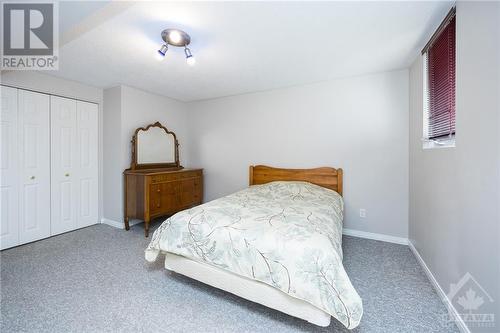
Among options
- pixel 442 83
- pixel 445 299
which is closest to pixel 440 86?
pixel 442 83

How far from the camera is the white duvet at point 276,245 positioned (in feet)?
4.28

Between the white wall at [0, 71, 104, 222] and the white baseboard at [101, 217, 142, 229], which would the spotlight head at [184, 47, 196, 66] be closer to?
the white wall at [0, 71, 104, 222]

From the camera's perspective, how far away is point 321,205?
7.59 feet

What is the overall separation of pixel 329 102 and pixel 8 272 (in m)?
4.19

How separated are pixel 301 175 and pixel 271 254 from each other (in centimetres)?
196

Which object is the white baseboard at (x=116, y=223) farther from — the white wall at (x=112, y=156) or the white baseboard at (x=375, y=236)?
the white baseboard at (x=375, y=236)

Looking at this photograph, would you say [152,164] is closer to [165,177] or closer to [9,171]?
[165,177]

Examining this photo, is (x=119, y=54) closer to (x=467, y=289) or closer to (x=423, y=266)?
(x=467, y=289)

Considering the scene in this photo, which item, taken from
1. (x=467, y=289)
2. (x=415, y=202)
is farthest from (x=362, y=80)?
(x=467, y=289)

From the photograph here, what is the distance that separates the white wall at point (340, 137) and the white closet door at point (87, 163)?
203 cm

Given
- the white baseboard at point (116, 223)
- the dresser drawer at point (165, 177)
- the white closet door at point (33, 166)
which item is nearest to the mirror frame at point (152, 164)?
the dresser drawer at point (165, 177)

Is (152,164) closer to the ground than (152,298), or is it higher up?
higher up

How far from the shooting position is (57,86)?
9.96 ft

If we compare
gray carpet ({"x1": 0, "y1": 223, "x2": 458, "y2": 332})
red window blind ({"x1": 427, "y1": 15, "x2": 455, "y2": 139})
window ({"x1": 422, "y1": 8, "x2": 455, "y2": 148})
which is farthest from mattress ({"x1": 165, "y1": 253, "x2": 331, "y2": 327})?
red window blind ({"x1": 427, "y1": 15, "x2": 455, "y2": 139})
